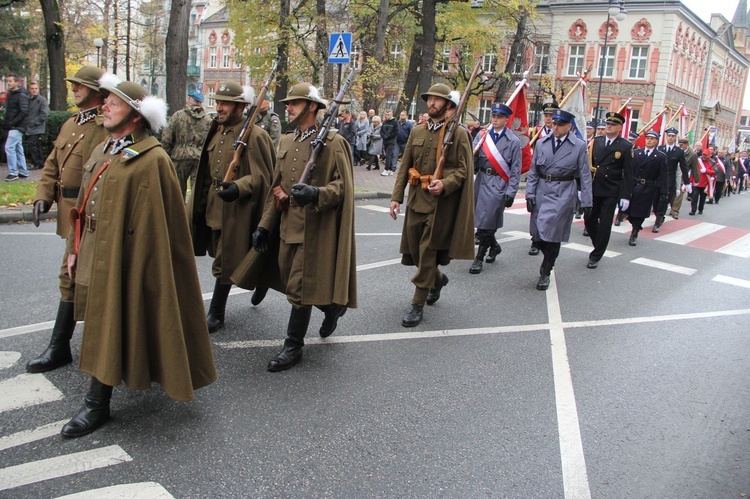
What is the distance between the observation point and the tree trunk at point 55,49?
17.5 meters

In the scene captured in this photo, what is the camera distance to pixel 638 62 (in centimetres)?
4647

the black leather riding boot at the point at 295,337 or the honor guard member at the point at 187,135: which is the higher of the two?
the honor guard member at the point at 187,135

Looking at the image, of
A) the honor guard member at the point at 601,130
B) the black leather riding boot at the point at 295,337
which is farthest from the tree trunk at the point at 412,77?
the black leather riding boot at the point at 295,337

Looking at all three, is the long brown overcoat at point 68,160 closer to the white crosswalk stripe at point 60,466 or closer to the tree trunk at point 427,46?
the white crosswalk stripe at point 60,466

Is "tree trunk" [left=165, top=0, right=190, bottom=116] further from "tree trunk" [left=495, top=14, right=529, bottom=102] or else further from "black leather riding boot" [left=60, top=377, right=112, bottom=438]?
"tree trunk" [left=495, top=14, right=529, bottom=102]

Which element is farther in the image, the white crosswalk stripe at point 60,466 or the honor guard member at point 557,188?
the honor guard member at point 557,188

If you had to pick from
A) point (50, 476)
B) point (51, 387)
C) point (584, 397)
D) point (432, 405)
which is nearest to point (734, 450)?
point (584, 397)

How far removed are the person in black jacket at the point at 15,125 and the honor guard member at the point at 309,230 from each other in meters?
9.78

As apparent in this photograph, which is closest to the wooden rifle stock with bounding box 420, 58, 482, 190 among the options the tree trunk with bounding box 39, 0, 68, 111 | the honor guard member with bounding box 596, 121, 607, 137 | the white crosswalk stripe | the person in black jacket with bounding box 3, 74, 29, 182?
the white crosswalk stripe

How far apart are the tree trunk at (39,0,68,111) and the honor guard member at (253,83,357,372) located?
16.2 m

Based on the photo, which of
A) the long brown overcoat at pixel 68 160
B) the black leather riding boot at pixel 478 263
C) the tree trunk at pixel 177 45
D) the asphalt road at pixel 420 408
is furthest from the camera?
the tree trunk at pixel 177 45

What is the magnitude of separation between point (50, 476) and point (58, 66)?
717 inches

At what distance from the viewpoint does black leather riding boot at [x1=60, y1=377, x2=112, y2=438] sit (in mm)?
3367

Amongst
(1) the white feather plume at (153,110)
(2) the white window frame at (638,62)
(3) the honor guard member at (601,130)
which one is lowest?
(1) the white feather plume at (153,110)
